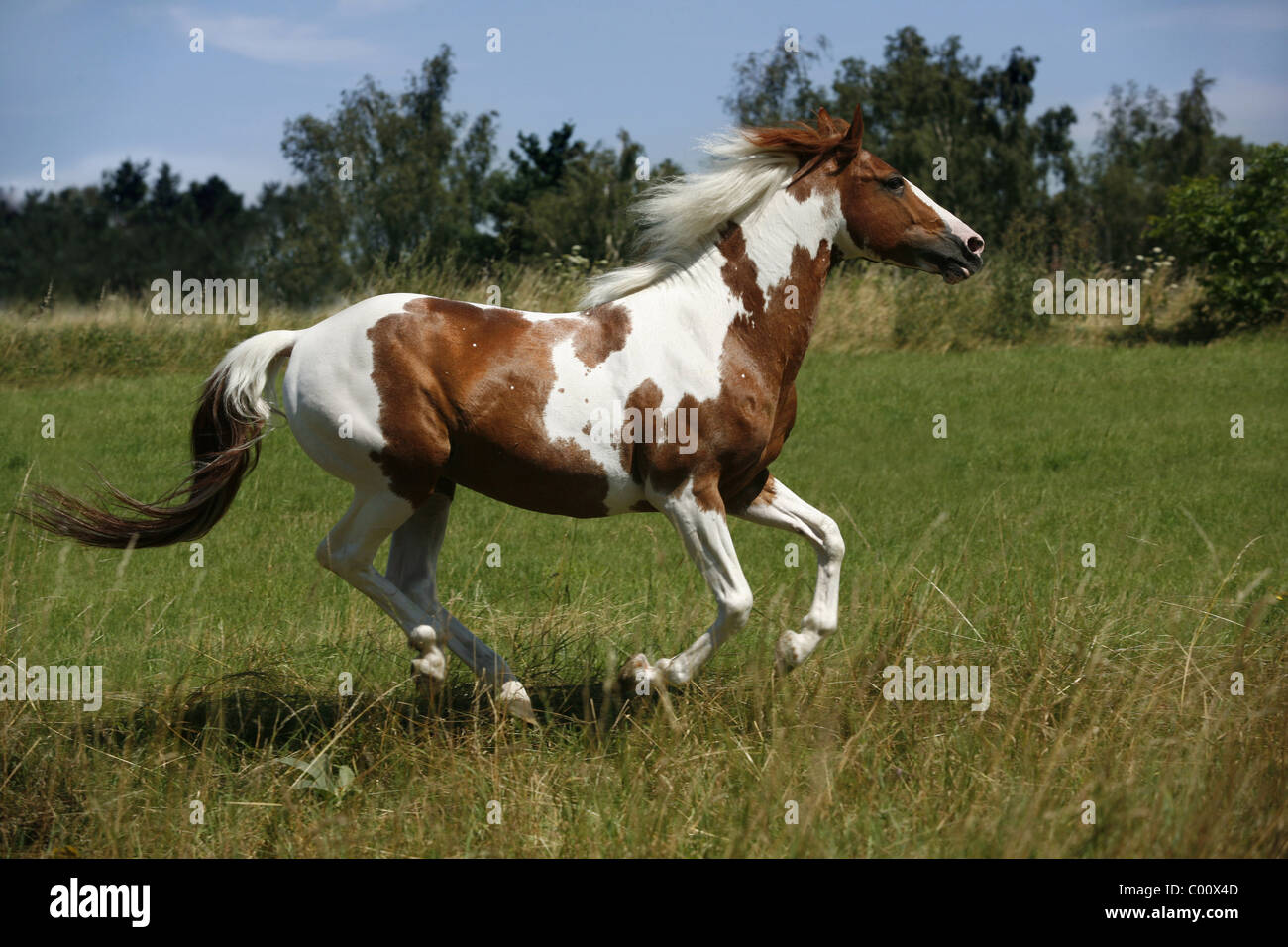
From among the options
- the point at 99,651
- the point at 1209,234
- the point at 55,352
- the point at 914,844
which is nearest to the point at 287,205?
the point at 55,352

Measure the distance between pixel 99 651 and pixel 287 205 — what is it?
44173 millimetres

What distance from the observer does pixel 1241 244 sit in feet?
56.8

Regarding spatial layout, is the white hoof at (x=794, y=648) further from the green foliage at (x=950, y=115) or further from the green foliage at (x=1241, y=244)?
the green foliage at (x=950, y=115)

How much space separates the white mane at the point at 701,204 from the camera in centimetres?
461

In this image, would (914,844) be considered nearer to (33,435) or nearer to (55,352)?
Result: (33,435)

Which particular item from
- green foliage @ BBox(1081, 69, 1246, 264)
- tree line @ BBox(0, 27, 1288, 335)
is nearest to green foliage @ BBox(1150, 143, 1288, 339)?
tree line @ BBox(0, 27, 1288, 335)

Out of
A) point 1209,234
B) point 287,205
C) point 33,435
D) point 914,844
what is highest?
point 287,205

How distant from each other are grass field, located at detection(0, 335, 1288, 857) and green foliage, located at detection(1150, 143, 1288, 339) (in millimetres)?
9392

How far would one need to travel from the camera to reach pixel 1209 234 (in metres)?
18.0

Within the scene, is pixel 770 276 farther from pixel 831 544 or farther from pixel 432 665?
pixel 432 665

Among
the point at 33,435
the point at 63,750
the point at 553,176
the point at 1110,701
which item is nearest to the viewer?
the point at 63,750

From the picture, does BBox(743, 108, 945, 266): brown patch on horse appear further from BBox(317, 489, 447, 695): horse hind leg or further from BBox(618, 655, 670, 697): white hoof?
BBox(317, 489, 447, 695): horse hind leg

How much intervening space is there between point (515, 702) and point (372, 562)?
78 centimetres

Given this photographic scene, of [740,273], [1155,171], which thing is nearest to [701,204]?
[740,273]
